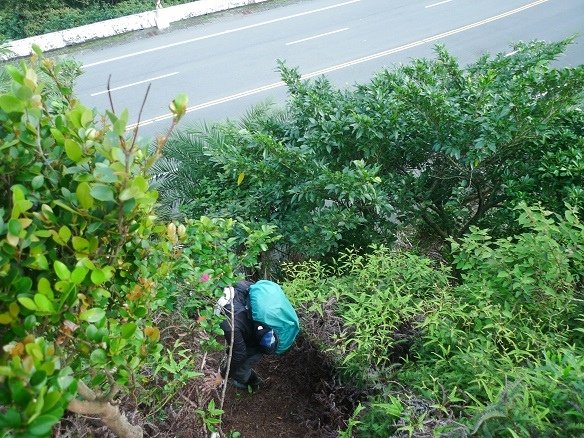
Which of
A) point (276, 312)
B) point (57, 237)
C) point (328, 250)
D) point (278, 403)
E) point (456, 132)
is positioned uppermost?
point (57, 237)

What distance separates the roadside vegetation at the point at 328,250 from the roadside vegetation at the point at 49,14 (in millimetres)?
11144

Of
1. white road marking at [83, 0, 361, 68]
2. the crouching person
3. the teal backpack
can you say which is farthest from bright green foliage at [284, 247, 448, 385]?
white road marking at [83, 0, 361, 68]

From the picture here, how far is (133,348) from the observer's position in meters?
1.98

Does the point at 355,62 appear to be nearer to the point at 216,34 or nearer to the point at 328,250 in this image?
the point at 216,34

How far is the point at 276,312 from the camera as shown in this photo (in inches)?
150

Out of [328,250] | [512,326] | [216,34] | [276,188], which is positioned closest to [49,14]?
[216,34]

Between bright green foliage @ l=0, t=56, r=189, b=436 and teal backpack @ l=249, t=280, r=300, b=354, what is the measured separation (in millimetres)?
1922

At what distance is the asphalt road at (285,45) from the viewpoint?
12094 mm

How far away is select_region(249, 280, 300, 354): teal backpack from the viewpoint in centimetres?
379

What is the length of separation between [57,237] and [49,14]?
1671cm

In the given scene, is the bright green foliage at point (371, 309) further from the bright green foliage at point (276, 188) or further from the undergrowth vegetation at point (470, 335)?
the bright green foliage at point (276, 188)

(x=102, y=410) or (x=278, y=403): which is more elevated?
(x=102, y=410)

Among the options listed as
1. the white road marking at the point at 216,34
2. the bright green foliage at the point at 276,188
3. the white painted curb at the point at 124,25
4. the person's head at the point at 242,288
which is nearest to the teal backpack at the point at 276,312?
the person's head at the point at 242,288

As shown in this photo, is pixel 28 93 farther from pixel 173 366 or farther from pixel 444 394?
pixel 444 394
